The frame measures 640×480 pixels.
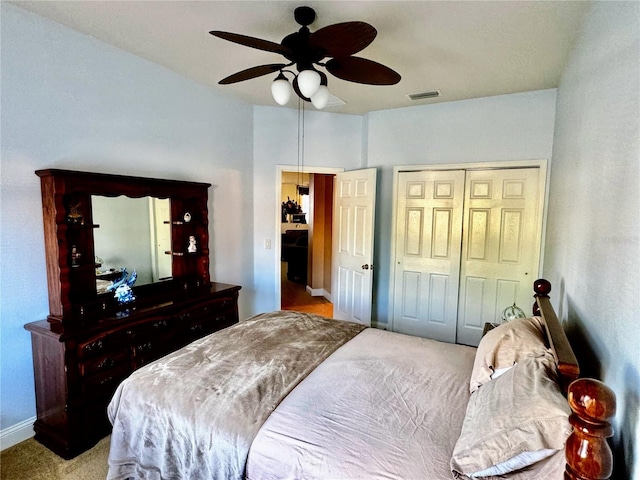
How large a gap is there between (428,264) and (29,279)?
3603mm

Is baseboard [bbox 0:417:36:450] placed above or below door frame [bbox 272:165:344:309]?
below

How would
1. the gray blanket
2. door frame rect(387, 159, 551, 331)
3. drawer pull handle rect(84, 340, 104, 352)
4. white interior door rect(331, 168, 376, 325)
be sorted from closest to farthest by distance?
the gray blanket → drawer pull handle rect(84, 340, 104, 352) → door frame rect(387, 159, 551, 331) → white interior door rect(331, 168, 376, 325)

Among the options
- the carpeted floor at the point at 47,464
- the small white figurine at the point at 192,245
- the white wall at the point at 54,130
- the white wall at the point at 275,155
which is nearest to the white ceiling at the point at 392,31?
the white wall at the point at 54,130

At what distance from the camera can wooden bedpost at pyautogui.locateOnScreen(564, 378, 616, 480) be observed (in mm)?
763

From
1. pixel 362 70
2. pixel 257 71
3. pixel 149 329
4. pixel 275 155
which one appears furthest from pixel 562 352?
pixel 275 155

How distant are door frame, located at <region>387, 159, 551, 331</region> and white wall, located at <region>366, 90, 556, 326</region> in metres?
0.06

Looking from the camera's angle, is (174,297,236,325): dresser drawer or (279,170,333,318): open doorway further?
(279,170,333,318): open doorway

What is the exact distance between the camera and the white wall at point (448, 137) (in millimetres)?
3498

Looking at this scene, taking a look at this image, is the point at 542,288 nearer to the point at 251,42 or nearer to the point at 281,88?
the point at 281,88

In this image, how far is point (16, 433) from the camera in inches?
88.4

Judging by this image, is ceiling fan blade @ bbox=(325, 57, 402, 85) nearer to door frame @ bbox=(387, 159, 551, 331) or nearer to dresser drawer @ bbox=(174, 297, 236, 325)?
door frame @ bbox=(387, 159, 551, 331)

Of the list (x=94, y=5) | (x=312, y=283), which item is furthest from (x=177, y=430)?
(x=312, y=283)

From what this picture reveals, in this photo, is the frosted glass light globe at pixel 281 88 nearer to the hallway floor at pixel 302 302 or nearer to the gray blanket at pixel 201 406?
the gray blanket at pixel 201 406

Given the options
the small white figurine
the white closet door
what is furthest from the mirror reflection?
the white closet door
